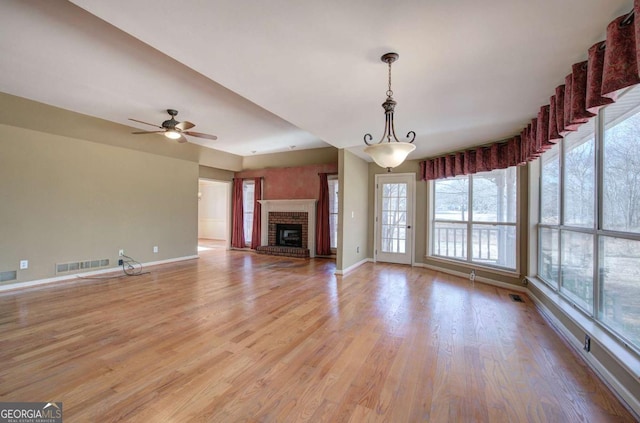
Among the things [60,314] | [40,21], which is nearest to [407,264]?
[60,314]

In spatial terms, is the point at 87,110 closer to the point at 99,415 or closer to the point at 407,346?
the point at 99,415

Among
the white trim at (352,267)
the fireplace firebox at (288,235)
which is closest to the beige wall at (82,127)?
the fireplace firebox at (288,235)

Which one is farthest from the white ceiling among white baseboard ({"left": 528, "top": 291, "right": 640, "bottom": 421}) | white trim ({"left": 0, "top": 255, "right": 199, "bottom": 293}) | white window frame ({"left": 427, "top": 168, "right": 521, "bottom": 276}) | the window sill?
white trim ({"left": 0, "top": 255, "right": 199, "bottom": 293})

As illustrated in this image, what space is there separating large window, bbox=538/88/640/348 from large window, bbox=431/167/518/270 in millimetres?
1175

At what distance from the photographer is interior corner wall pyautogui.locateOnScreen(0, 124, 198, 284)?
3.99 m

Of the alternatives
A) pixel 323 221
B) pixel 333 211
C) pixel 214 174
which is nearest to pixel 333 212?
pixel 333 211

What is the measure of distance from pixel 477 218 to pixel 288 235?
475 cm

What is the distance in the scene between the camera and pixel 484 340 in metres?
2.57

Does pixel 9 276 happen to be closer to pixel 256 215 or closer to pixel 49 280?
pixel 49 280

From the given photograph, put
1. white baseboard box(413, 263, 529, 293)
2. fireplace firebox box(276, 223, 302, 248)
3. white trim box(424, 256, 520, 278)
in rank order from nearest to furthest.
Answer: white baseboard box(413, 263, 529, 293), white trim box(424, 256, 520, 278), fireplace firebox box(276, 223, 302, 248)

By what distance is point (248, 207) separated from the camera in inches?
335

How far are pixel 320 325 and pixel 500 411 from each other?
5.41 feet

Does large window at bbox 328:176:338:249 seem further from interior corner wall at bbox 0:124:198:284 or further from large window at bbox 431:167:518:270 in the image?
interior corner wall at bbox 0:124:198:284

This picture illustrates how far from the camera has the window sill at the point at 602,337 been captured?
175 cm
